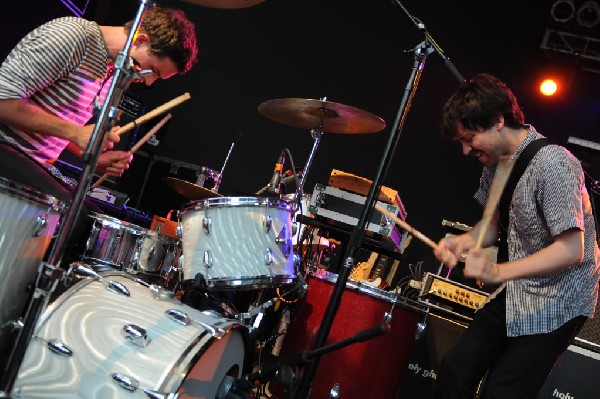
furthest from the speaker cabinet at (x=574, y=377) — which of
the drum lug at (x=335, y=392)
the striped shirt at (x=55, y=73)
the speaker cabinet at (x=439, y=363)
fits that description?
the striped shirt at (x=55, y=73)

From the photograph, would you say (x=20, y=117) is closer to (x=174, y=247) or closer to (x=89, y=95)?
(x=89, y=95)

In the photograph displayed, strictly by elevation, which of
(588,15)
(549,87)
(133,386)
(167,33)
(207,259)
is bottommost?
(133,386)

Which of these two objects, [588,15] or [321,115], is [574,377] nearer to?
[321,115]

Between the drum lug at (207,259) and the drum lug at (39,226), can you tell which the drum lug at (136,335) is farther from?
the drum lug at (207,259)

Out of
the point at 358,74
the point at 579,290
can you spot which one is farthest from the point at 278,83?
the point at 579,290

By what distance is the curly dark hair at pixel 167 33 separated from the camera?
269cm

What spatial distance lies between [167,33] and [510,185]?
1544 mm

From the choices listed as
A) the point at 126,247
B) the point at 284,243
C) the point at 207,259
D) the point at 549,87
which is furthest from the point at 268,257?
the point at 549,87

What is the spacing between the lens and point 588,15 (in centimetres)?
519

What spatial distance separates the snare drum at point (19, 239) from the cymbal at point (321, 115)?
5.66ft

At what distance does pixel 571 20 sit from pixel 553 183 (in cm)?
369

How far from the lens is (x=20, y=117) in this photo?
2.36 m

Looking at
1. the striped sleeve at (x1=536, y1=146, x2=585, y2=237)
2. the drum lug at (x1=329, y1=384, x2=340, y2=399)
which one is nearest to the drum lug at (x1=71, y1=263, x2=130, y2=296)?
the drum lug at (x1=329, y1=384, x2=340, y2=399)

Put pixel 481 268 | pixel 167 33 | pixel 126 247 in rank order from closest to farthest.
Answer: pixel 481 268 → pixel 167 33 → pixel 126 247
